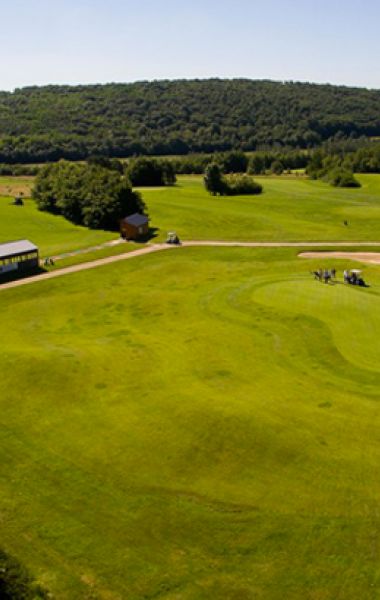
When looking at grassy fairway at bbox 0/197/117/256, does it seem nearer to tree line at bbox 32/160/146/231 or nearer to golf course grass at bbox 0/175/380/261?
golf course grass at bbox 0/175/380/261

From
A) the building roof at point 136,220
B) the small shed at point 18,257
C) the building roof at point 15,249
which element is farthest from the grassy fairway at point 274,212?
the building roof at point 15,249

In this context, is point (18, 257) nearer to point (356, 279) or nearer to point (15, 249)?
point (15, 249)

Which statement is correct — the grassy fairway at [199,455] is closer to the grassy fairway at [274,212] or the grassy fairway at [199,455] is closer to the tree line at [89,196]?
the grassy fairway at [274,212]

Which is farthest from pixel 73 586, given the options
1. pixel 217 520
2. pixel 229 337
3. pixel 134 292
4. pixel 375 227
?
pixel 375 227

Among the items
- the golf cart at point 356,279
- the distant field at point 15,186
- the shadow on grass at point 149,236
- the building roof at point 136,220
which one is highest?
the distant field at point 15,186

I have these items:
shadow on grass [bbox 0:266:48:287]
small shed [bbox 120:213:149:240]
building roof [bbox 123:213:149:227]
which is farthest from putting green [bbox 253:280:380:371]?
building roof [bbox 123:213:149:227]

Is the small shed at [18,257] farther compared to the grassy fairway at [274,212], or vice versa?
the grassy fairway at [274,212]
